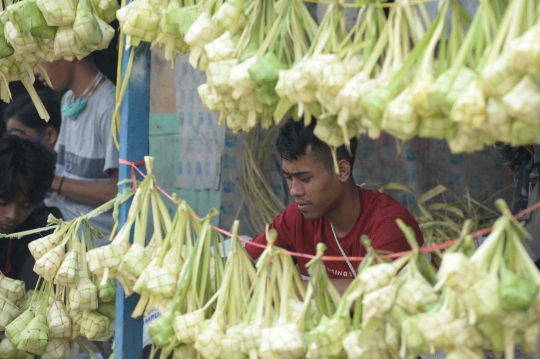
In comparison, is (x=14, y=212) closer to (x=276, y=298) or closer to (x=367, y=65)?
(x=276, y=298)

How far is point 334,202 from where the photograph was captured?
2615 millimetres

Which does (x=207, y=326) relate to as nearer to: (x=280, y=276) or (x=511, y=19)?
(x=280, y=276)

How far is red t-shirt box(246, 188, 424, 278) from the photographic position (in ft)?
7.99

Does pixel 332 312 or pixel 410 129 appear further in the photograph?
pixel 332 312

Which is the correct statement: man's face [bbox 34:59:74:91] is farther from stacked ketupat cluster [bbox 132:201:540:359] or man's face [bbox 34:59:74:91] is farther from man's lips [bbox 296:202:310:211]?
stacked ketupat cluster [bbox 132:201:540:359]

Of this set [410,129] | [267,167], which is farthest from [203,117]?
[410,129]

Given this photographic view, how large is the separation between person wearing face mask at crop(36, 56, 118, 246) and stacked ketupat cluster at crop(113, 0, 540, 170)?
1989 mm

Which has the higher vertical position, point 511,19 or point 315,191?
point 511,19

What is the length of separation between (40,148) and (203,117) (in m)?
0.99

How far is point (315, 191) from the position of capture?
2.58 metres

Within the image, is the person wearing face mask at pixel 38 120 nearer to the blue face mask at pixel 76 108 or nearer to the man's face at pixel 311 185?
the blue face mask at pixel 76 108

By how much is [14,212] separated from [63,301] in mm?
1217

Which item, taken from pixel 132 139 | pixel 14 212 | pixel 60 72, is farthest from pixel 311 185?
pixel 60 72

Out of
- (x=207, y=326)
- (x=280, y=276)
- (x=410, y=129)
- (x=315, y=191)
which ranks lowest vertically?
(x=207, y=326)
